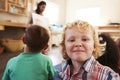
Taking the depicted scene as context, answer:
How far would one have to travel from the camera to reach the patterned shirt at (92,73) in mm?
714

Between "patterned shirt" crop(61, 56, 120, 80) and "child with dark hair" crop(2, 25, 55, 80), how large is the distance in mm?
443

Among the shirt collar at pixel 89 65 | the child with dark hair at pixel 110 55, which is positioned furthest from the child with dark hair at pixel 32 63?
the shirt collar at pixel 89 65

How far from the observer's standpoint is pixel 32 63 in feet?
4.06

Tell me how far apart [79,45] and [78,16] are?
6154 mm

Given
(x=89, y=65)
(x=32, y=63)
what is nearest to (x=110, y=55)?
(x=89, y=65)

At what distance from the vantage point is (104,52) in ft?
3.51

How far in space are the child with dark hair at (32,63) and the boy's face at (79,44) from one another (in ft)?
1.63

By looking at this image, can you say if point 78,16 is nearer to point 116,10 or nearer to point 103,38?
point 116,10

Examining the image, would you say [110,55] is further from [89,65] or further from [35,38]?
[35,38]

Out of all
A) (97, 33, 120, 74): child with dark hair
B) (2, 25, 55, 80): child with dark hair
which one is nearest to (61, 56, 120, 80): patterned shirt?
(97, 33, 120, 74): child with dark hair

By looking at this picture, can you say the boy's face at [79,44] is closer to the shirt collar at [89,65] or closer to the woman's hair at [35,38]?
the shirt collar at [89,65]

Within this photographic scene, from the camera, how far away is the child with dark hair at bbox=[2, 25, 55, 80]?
1.22 m

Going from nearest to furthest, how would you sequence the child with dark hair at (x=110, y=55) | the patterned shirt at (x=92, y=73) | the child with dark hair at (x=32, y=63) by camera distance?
the patterned shirt at (x=92, y=73) → the child with dark hair at (x=110, y=55) → the child with dark hair at (x=32, y=63)

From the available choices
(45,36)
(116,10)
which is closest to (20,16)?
(116,10)
